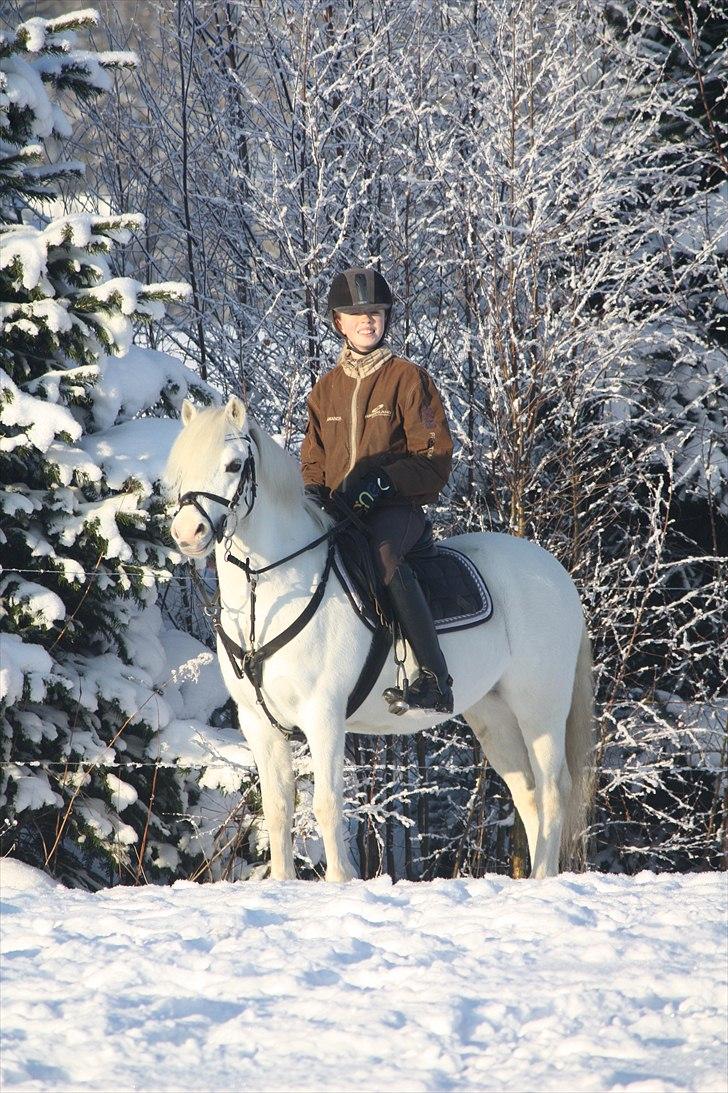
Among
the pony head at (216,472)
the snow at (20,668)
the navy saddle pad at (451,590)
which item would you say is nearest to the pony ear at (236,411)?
the pony head at (216,472)

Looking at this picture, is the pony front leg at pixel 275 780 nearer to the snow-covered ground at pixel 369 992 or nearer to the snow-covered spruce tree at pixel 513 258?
the snow-covered ground at pixel 369 992

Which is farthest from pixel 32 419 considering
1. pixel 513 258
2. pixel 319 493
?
pixel 513 258

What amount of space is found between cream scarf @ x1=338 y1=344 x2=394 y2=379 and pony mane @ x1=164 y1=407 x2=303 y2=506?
674 mm

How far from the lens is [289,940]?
12.2ft

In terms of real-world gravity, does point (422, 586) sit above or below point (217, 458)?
below

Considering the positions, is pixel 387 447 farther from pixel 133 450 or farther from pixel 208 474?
pixel 133 450

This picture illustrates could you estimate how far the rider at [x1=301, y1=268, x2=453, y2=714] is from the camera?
17.4 feet

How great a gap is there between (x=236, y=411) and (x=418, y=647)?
1414mm

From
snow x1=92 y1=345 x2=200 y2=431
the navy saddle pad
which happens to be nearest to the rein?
the navy saddle pad

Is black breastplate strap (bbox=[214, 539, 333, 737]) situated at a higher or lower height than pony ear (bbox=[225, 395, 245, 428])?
lower

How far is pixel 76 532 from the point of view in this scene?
6547mm

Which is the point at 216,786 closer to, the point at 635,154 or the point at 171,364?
the point at 171,364

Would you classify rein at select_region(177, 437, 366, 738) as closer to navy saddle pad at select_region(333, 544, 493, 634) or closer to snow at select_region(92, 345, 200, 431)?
navy saddle pad at select_region(333, 544, 493, 634)

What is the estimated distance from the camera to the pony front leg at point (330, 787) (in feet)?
16.4
